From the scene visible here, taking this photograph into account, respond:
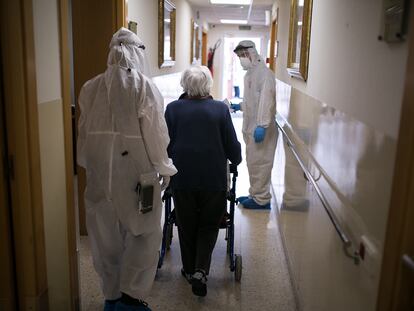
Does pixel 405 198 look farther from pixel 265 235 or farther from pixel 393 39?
pixel 265 235

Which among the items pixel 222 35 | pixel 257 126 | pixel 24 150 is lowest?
pixel 257 126

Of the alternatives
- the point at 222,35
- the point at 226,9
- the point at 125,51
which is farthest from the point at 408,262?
the point at 222,35

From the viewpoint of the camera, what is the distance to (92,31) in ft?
10.6

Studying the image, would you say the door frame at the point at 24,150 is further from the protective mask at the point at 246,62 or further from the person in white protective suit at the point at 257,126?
the protective mask at the point at 246,62

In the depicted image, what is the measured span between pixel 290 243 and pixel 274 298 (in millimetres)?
470

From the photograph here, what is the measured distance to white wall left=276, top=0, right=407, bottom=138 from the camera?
1.25 m

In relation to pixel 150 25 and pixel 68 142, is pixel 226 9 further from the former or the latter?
pixel 68 142

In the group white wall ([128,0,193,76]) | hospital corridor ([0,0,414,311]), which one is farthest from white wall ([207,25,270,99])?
hospital corridor ([0,0,414,311])

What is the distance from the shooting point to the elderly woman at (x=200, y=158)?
264cm

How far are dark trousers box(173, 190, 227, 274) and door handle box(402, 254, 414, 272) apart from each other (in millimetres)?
1703

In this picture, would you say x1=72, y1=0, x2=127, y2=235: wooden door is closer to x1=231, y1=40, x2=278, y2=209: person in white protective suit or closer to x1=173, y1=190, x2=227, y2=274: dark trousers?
x1=173, y1=190, x2=227, y2=274: dark trousers

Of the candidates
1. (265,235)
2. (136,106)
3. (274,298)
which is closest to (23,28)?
(136,106)

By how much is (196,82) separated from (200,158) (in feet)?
1.52

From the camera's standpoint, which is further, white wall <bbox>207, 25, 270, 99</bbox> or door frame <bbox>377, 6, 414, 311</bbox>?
white wall <bbox>207, 25, 270, 99</bbox>
